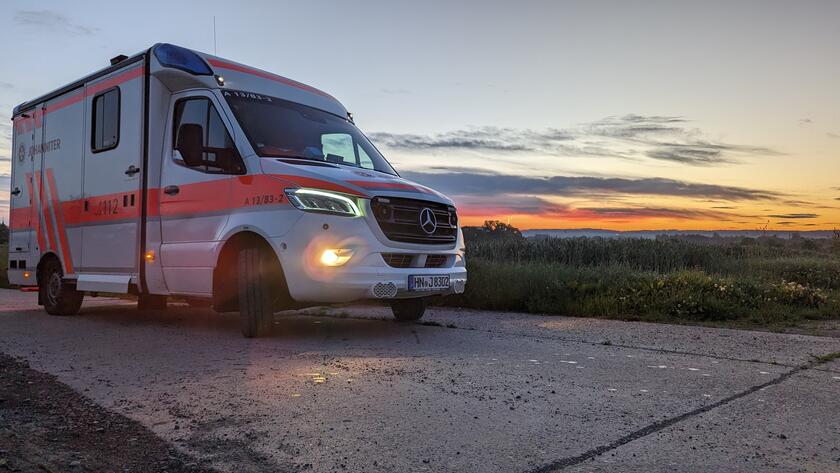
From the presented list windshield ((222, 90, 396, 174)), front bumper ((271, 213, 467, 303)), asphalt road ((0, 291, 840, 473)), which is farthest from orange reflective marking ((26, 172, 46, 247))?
front bumper ((271, 213, 467, 303))

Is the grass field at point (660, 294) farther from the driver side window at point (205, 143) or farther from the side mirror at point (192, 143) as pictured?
the side mirror at point (192, 143)

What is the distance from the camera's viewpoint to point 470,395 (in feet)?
13.2

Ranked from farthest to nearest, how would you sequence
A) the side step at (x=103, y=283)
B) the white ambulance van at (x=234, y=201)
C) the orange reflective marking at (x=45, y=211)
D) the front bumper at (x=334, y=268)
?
the orange reflective marking at (x=45, y=211), the side step at (x=103, y=283), the white ambulance van at (x=234, y=201), the front bumper at (x=334, y=268)

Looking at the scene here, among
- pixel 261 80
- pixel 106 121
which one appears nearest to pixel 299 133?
pixel 261 80

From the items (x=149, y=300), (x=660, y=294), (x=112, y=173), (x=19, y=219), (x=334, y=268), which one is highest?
(x=112, y=173)

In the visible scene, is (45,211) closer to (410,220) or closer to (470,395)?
(410,220)

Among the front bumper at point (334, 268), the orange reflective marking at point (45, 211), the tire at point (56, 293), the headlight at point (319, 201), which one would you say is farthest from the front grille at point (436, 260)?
the orange reflective marking at point (45, 211)

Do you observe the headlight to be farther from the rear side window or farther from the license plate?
the rear side window

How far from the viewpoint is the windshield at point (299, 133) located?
6.54 m

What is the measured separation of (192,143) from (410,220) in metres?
2.40

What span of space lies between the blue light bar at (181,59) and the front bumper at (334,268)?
7.34 ft

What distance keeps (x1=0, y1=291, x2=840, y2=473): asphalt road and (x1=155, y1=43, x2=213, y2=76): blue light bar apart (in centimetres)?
284

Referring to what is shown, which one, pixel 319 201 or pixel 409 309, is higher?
pixel 319 201

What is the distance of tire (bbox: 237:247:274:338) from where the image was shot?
620cm
